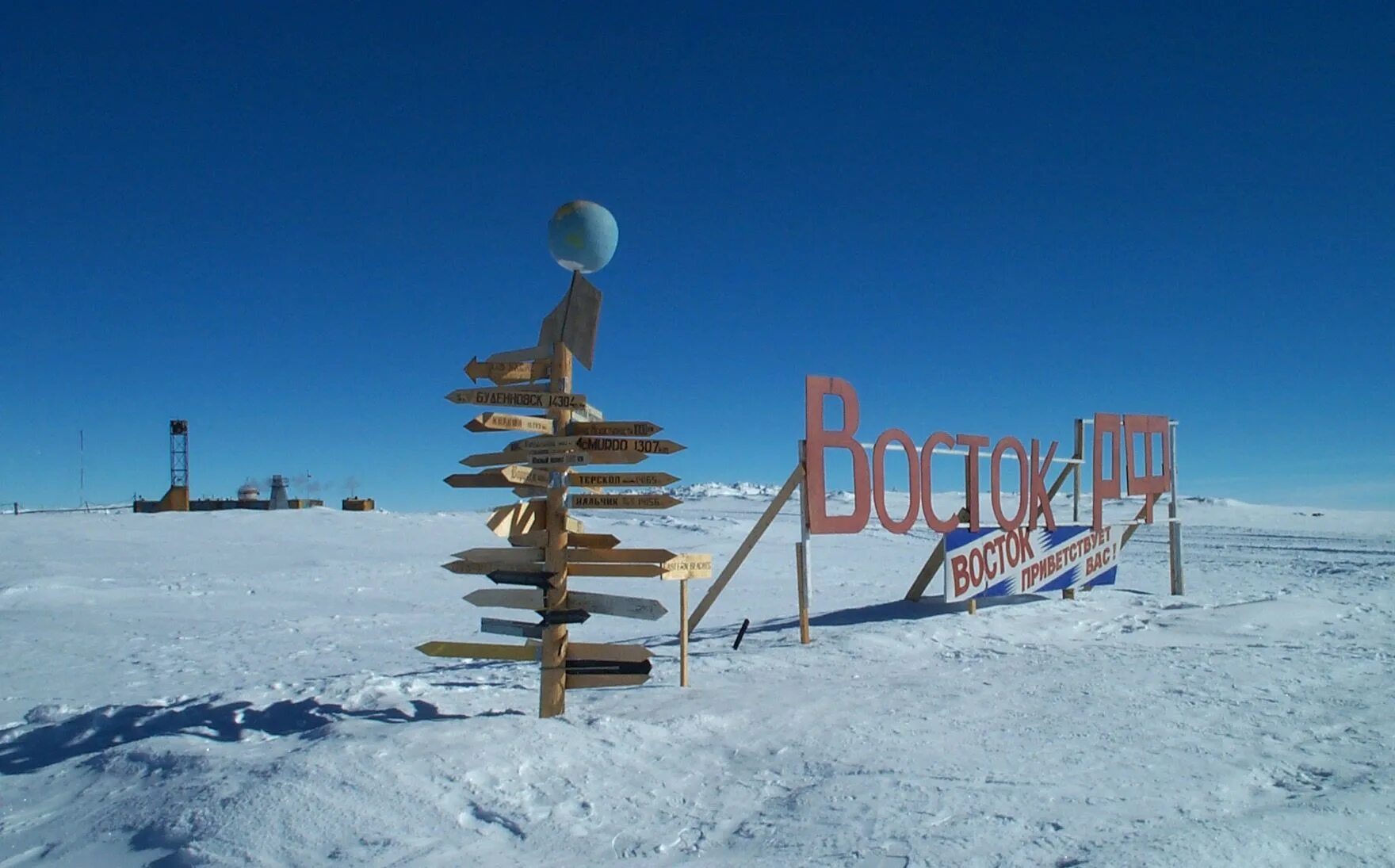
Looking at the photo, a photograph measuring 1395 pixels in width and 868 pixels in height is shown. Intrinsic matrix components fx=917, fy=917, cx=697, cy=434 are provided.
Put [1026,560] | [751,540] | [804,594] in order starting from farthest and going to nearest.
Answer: [1026,560]
[751,540]
[804,594]

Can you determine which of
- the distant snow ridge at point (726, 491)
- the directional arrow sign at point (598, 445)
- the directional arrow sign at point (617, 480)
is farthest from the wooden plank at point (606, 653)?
the distant snow ridge at point (726, 491)

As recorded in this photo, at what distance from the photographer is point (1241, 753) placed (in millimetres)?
5660

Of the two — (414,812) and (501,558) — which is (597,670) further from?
(414,812)

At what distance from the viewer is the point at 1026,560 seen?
1254 cm

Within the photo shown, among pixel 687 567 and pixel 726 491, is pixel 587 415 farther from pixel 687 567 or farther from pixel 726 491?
pixel 726 491

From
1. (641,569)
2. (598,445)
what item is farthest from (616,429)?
(641,569)

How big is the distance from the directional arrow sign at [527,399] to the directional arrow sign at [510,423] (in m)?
0.08

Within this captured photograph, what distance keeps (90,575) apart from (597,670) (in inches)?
588

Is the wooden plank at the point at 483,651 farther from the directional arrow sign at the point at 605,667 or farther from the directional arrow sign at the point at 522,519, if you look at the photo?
the directional arrow sign at the point at 522,519

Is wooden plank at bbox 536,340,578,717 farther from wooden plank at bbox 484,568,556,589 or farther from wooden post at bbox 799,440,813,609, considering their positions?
wooden post at bbox 799,440,813,609

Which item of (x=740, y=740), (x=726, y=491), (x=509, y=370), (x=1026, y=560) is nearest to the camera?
(x=740, y=740)

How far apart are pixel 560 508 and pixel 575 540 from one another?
0.99 ft

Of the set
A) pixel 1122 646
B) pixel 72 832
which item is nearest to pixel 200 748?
pixel 72 832

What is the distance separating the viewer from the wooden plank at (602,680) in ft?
22.0
